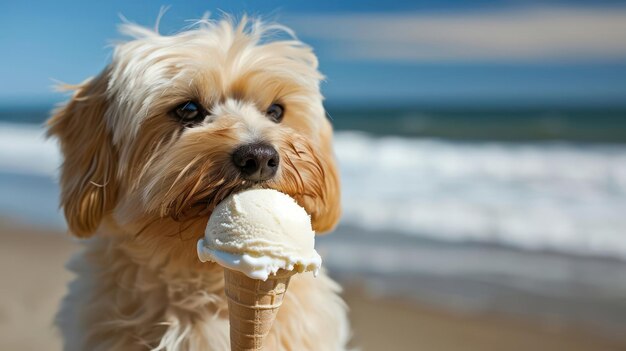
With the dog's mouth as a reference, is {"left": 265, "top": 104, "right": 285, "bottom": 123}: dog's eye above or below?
above

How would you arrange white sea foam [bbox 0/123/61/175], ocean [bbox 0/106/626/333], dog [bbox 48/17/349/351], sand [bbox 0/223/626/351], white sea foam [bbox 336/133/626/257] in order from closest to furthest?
dog [bbox 48/17/349/351] < sand [bbox 0/223/626/351] < ocean [bbox 0/106/626/333] < white sea foam [bbox 336/133/626/257] < white sea foam [bbox 0/123/61/175]

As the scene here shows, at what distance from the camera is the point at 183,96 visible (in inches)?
102

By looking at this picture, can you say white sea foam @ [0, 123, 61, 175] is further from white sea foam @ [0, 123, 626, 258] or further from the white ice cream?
the white ice cream

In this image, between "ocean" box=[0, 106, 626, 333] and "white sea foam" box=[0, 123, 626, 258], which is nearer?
"ocean" box=[0, 106, 626, 333]

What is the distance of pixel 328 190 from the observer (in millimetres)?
2701

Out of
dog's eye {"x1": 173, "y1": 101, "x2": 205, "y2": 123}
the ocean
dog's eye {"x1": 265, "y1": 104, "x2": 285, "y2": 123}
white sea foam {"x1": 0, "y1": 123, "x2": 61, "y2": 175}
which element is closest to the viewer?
dog's eye {"x1": 173, "y1": 101, "x2": 205, "y2": 123}

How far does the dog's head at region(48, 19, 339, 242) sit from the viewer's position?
2254mm

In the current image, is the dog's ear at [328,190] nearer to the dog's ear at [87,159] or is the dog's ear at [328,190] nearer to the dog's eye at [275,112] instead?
the dog's eye at [275,112]

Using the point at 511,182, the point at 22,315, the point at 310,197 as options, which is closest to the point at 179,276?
the point at 310,197

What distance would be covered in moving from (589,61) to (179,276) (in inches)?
1143

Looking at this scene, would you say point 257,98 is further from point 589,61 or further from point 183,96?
point 589,61

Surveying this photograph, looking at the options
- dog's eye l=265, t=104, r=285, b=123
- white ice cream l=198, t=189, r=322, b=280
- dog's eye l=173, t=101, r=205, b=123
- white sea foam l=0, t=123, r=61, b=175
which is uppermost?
dog's eye l=265, t=104, r=285, b=123

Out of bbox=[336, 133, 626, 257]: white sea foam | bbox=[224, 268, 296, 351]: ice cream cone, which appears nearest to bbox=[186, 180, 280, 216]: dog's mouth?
bbox=[224, 268, 296, 351]: ice cream cone

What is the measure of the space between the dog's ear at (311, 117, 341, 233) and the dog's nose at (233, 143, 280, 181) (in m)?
0.36
